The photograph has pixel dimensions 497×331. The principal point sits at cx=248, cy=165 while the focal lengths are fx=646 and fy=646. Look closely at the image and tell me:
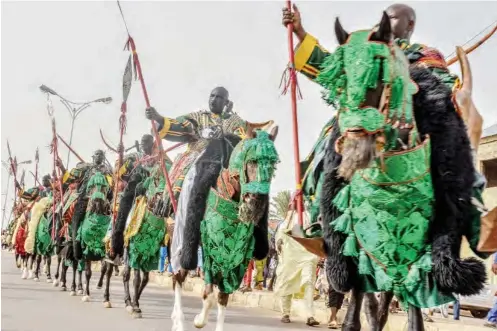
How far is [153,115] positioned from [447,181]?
5426 mm

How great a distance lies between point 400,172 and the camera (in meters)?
3.96

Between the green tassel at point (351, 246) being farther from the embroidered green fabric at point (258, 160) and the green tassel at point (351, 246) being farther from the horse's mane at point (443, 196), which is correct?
the embroidered green fabric at point (258, 160)

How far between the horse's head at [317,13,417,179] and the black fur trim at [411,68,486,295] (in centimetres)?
27

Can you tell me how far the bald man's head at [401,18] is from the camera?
4742mm

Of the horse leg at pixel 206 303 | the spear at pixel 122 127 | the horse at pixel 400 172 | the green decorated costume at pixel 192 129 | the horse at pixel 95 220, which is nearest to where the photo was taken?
the horse at pixel 400 172

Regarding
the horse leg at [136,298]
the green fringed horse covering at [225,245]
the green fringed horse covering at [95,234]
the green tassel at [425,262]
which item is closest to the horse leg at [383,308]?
the green tassel at [425,262]

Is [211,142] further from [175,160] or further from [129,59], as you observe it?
[129,59]

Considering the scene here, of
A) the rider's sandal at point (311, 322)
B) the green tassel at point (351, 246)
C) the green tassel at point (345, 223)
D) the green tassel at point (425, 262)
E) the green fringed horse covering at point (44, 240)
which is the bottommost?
the rider's sandal at point (311, 322)

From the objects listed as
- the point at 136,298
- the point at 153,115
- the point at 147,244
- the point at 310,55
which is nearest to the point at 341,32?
the point at 310,55

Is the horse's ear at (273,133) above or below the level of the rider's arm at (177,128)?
below

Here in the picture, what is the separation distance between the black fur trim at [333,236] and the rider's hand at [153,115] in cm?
440

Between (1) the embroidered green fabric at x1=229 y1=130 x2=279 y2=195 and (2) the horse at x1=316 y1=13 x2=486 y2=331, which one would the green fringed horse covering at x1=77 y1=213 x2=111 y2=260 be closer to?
(1) the embroidered green fabric at x1=229 y1=130 x2=279 y2=195

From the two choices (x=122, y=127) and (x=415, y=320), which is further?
(x=122, y=127)

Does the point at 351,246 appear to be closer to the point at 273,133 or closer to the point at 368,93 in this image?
the point at 368,93
